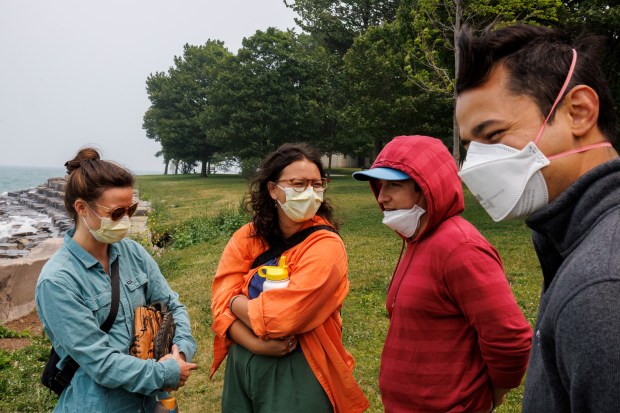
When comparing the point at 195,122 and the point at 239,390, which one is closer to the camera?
the point at 239,390

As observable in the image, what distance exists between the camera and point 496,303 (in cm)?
214

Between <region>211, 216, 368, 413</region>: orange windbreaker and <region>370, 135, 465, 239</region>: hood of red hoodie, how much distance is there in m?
0.59

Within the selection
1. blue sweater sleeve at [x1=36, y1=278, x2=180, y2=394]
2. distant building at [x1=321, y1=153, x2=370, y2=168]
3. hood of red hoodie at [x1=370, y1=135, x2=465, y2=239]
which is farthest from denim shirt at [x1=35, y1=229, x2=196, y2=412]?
distant building at [x1=321, y1=153, x2=370, y2=168]

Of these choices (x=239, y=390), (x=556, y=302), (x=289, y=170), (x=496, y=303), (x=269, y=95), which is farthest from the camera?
(x=269, y=95)

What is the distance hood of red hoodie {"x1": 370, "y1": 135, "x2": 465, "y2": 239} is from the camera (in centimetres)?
239

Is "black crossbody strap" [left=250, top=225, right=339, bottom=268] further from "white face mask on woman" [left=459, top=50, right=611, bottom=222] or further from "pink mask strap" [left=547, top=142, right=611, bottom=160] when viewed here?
"pink mask strap" [left=547, top=142, right=611, bottom=160]

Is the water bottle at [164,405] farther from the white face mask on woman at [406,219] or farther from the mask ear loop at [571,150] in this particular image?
the mask ear loop at [571,150]

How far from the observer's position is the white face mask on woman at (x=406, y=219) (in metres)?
2.52

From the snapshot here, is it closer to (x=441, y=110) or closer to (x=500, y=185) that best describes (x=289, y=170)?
(x=500, y=185)

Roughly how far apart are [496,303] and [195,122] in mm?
46604

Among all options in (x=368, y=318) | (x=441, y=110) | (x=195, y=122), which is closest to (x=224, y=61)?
(x=195, y=122)

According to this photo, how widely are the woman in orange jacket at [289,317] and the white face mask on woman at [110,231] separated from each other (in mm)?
630

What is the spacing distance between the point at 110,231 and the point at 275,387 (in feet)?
4.22

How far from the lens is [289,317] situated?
2.57 m
